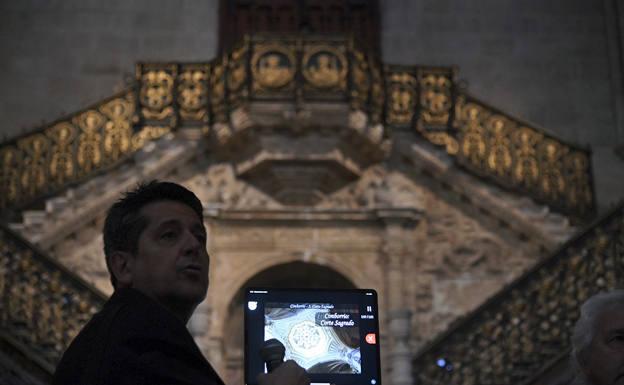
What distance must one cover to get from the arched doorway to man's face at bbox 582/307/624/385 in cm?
705

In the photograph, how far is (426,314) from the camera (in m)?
10.4

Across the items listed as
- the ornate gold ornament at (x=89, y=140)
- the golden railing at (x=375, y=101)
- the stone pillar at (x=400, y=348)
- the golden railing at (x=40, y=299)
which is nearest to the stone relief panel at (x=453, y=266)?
the stone pillar at (x=400, y=348)

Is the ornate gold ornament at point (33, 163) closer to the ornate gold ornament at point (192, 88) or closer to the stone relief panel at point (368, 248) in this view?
the stone relief panel at point (368, 248)

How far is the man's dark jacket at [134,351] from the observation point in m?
2.23

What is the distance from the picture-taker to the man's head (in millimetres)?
2596

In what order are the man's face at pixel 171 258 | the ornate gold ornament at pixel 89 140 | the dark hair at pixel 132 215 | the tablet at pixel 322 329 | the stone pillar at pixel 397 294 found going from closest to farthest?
the man's face at pixel 171 258, the dark hair at pixel 132 215, the tablet at pixel 322 329, the stone pillar at pixel 397 294, the ornate gold ornament at pixel 89 140

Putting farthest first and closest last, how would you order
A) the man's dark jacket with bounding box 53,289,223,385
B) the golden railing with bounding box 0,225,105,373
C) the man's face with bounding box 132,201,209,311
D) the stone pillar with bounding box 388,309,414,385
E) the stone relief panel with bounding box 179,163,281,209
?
the stone relief panel with bounding box 179,163,281,209, the stone pillar with bounding box 388,309,414,385, the golden railing with bounding box 0,225,105,373, the man's face with bounding box 132,201,209,311, the man's dark jacket with bounding box 53,289,223,385

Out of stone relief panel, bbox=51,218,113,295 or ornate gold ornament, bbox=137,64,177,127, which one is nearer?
stone relief panel, bbox=51,218,113,295

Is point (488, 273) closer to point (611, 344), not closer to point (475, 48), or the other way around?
point (475, 48)

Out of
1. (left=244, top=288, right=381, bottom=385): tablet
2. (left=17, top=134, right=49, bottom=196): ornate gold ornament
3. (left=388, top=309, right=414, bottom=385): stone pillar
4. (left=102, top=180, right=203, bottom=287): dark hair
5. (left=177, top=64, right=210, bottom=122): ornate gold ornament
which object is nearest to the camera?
(left=102, top=180, right=203, bottom=287): dark hair

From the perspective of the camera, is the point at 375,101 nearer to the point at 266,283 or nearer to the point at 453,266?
the point at 453,266

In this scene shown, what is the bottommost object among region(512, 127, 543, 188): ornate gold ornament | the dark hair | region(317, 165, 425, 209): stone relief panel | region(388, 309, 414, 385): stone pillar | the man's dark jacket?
region(388, 309, 414, 385): stone pillar

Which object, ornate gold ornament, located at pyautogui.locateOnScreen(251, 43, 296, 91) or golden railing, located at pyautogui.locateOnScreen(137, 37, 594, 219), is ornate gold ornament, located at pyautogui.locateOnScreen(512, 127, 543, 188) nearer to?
golden railing, located at pyautogui.locateOnScreen(137, 37, 594, 219)

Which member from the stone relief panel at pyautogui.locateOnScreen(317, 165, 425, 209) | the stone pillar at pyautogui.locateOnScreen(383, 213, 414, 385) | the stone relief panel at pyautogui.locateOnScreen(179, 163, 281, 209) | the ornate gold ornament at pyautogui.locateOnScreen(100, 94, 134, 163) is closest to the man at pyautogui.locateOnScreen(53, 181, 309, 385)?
the stone pillar at pyautogui.locateOnScreen(383, 213, 414, 385)
